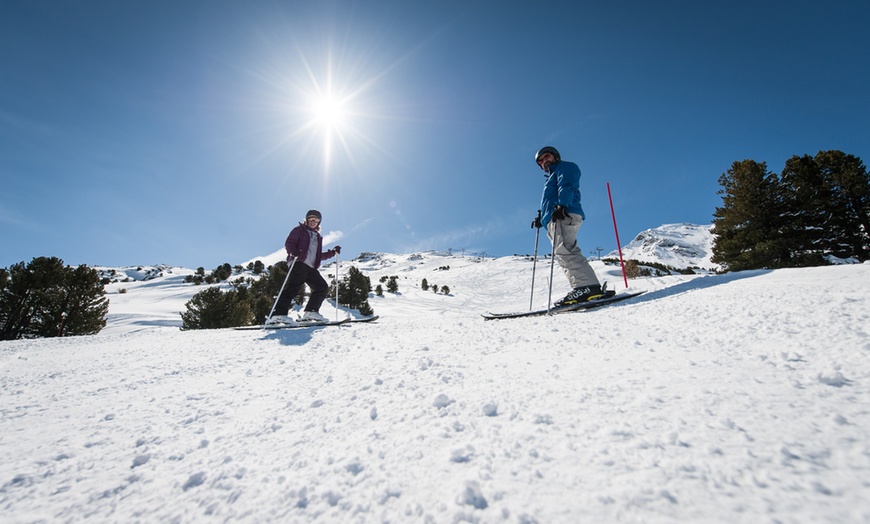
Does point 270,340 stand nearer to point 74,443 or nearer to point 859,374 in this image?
point 74,443

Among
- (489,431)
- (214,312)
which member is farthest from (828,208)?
(214,312)

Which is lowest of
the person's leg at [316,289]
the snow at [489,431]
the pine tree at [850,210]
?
the snow at [489,431]

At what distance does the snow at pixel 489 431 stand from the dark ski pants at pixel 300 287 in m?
3.16

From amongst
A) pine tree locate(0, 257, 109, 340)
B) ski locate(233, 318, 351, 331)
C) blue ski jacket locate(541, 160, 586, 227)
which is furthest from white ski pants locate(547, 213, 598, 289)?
pine tree locate(0, 257, 109, 340)

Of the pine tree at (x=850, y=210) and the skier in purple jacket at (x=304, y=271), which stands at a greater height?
the pine tree at (x=850, y=210)

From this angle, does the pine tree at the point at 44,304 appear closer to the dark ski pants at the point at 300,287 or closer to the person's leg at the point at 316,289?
the dark ski pants at the point at 300,287

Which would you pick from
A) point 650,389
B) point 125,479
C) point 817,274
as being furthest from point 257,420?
point 817,274

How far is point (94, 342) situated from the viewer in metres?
4.62

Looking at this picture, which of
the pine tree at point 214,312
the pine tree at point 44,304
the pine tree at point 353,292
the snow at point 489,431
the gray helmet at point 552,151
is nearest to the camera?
the snow at point 489,431

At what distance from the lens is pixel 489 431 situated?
4.35ft

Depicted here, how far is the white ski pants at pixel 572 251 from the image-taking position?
16.4 ft

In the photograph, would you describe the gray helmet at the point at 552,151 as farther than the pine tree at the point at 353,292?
No

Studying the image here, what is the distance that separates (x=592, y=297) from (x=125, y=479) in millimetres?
5031

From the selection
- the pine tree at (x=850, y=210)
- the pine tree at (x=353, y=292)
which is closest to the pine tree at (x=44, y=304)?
the pine tree at (x=353, y=292)
